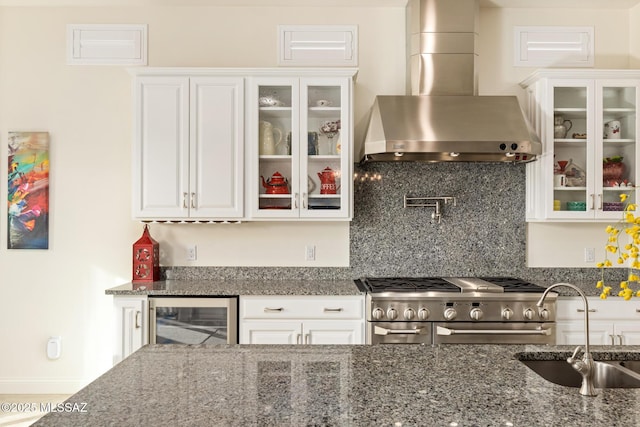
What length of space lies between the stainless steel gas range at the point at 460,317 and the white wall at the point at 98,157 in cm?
80

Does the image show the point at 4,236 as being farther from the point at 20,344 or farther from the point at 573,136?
the point at 573,136

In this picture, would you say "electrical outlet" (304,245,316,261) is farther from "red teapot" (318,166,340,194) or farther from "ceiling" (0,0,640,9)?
"ceiling" (0,0,640,9)

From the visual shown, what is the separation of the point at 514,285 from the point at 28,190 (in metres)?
3.72

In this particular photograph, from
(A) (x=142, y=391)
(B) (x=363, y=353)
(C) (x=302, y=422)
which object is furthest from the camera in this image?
(B) (x=363, y=353)

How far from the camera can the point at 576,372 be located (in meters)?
1.52

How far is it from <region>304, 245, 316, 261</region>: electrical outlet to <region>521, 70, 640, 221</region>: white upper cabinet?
1.72m

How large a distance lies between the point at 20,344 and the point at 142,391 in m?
3.09

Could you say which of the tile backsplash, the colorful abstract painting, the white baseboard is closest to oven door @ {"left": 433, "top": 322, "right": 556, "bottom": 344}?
the tile backsplash

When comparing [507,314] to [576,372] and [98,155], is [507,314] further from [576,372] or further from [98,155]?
[98,155]

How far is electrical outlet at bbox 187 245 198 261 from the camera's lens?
3541 millimetres

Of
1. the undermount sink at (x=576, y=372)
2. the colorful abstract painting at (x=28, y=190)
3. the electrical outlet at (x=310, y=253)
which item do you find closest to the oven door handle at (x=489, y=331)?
the electrical outlet at (x=310, y=253)

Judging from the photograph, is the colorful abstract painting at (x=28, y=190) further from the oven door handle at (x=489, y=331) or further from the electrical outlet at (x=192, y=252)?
the oven door handle at (x=489, y=331)

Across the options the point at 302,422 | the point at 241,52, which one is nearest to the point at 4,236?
the point at 241,52

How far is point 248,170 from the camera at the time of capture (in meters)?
3.20
